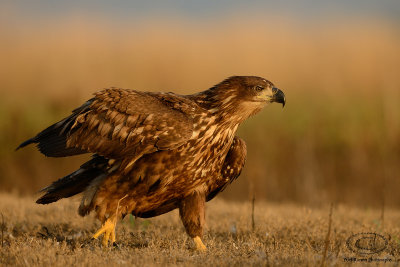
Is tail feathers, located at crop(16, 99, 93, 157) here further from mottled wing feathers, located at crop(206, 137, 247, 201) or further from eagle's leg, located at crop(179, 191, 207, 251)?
mottled wing feathers, located at crop(206, 137, 247, 201)

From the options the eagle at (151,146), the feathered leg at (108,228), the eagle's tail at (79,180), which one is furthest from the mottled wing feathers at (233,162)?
the eagle's tail at (79,180)

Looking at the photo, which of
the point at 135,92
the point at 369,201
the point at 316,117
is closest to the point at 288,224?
the point at 135,92

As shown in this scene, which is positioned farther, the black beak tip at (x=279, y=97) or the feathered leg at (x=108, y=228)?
the black beak tip at (x=279, y=97)

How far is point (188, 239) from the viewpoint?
7.37 metres

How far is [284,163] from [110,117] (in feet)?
42.7

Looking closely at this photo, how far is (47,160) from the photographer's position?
1917cm

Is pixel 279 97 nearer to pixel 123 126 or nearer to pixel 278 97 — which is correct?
pixel 278 97

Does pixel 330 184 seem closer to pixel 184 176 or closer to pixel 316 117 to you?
pixel 316 117

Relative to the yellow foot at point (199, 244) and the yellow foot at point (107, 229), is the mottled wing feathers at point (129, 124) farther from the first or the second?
the yellow foot at point (199, 244)

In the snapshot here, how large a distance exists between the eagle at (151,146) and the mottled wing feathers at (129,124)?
0.03 ft

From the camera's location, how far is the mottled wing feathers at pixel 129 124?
6.37 metres

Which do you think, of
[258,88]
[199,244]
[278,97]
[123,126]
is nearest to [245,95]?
[258,88]

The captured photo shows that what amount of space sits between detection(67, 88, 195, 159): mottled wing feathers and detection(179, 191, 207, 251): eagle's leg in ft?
2.89

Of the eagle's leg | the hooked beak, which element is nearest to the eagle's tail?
the eagle's leg
